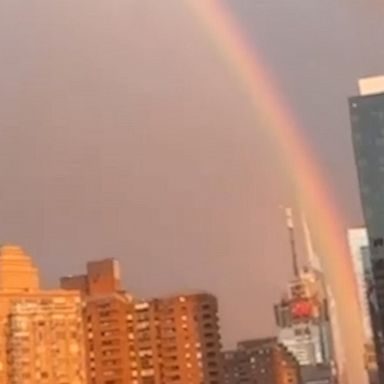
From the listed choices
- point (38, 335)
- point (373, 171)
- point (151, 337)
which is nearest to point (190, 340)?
point (151, 337)

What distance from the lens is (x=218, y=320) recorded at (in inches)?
345

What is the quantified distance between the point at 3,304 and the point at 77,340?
524 mm

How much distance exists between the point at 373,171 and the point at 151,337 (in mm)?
1809

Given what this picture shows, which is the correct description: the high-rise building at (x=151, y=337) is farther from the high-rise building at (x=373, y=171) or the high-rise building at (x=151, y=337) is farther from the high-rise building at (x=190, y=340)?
the high-rise building at (x=373, y=171)

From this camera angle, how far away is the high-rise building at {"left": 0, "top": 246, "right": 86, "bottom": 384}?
8.15 m

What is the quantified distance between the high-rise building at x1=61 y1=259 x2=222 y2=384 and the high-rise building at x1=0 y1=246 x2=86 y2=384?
0.55 ft

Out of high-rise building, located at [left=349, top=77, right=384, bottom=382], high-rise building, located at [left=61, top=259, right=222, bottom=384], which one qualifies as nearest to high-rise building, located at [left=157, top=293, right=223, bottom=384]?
high-rise building, located at [left=61, top=259, right=222, bottom=384]

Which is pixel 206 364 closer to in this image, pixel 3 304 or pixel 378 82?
pixel 3 304

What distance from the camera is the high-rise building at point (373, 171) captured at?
8.57 meters

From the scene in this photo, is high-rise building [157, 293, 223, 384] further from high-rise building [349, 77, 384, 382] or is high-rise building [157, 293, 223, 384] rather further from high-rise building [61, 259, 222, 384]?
high-rise building [349, 77, 384, 382]

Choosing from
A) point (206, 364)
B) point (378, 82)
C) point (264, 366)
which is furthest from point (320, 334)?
point (378, 82)

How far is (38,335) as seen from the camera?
27.1ft

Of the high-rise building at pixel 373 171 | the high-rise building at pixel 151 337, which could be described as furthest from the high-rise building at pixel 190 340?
the high-rise building at pixel 373 171

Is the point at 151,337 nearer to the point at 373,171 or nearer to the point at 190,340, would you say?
the point at 190,340
